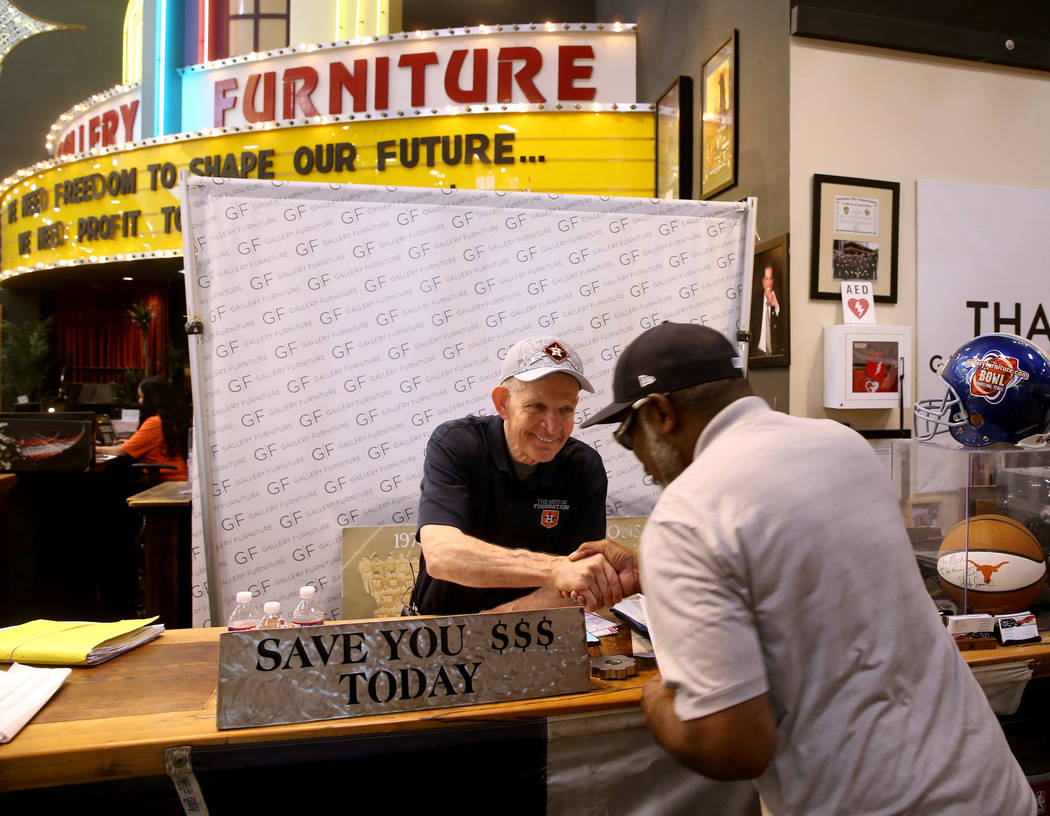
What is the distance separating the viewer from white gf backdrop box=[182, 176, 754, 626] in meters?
2.66

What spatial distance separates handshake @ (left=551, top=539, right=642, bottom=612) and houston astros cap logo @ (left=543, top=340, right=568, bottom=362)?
63 cm

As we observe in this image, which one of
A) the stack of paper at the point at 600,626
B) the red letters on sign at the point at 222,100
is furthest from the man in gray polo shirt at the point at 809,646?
the red letters on sign at the point at 222,100

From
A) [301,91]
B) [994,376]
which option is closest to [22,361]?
[301,91]

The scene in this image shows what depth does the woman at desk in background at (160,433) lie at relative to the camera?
5359 mm

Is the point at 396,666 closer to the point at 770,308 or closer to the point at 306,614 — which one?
the point at 306,614

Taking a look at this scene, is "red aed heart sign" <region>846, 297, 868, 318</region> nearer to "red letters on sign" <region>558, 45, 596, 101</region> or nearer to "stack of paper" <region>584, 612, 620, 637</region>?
"stack of paper" <region>584, 612, 620, 637</region>

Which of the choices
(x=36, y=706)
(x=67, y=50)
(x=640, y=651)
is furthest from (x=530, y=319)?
(x=67, y=50)

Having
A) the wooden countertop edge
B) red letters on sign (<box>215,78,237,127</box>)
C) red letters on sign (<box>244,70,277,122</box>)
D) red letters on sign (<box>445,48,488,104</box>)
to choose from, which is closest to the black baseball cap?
the wooden countertop edge

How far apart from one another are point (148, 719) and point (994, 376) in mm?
2555

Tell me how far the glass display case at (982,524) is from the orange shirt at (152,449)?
5.17 metres

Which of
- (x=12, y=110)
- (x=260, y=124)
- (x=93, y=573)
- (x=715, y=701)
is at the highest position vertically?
(x=12, y=110)

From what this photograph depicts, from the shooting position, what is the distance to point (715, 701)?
0.99 metres

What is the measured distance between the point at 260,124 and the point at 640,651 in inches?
218

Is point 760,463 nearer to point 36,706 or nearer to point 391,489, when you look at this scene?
point 36,706
